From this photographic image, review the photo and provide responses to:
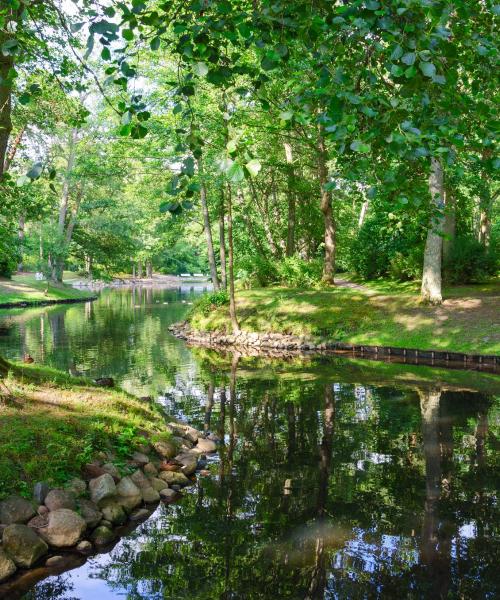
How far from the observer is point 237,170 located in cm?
319

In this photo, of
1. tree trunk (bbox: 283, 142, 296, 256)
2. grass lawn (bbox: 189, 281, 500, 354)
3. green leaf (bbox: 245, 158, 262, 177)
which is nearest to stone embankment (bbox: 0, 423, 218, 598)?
green leaf (bbox: 245, 158, 262, 177)

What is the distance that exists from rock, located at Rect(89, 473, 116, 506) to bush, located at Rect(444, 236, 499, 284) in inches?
832

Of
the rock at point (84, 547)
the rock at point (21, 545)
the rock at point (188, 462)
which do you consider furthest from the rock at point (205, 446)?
the rock at point (21, 545)

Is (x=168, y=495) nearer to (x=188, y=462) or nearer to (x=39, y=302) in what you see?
(x=188, y=462)

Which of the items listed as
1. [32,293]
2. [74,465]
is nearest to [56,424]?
[74,465]

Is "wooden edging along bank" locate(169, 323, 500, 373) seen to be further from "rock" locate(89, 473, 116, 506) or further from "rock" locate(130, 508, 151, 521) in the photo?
"rock" locate(89, 473, 116, 506)

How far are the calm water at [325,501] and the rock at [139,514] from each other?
14 cm

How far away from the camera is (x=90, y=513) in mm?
7090

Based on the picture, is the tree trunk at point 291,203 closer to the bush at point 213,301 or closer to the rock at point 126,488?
the bush at point 213,301

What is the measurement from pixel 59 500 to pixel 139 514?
1.19 meters

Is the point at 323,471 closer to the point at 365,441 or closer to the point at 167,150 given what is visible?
the point at 365,441

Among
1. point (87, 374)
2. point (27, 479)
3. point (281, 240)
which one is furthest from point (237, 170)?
point (281, 240)

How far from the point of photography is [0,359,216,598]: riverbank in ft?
21.5

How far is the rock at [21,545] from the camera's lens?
6.12m
